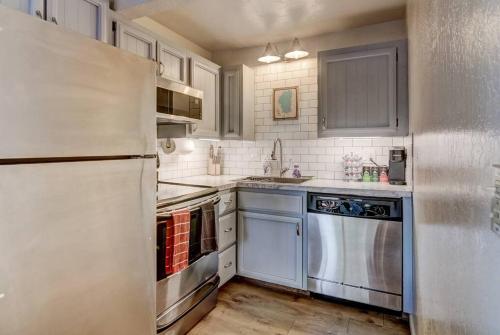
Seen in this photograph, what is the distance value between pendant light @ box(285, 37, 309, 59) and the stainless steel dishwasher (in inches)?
56.1

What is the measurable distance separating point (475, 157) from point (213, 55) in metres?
3.32

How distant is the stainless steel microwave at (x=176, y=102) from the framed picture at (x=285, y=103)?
1.04m

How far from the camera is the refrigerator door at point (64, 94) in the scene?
87 centimetres

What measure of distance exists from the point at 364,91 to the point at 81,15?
2156 mm

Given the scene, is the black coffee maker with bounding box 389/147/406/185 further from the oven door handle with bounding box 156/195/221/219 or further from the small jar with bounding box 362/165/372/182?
the oven door handle with bounding box 156/195/221/219

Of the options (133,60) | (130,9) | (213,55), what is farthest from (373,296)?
(213,55)

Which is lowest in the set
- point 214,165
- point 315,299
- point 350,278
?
point 315,299

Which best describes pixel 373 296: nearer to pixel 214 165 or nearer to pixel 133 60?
pixel 214 165

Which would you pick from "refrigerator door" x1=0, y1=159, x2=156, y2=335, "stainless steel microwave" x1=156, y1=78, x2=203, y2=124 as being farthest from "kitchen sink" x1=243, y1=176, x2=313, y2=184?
"refrigerator door" x1=0, y1=159, x2=156, y2=335

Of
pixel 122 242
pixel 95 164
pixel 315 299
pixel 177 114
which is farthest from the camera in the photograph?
pixel 315 299

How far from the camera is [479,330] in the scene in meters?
0.50

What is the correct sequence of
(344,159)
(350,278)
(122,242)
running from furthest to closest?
(344,159) < (350,278) < (122,242)

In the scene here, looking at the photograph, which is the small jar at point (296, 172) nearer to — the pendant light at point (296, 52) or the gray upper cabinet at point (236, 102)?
the gray upper cabinet at point (236, 102)

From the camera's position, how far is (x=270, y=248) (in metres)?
2.52
